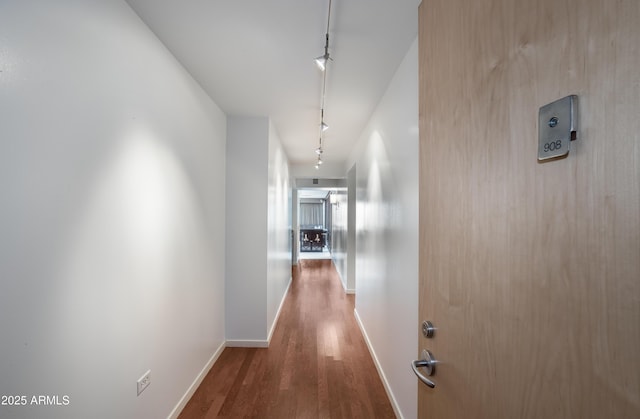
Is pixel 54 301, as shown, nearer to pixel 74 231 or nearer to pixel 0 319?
pixel 0 319

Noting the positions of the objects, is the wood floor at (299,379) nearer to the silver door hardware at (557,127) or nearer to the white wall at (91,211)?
the white wall at (91,211)

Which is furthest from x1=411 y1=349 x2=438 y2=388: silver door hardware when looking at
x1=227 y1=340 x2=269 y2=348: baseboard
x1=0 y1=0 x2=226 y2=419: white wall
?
x1=227 y1=340 x2=269 y2=348: baseboard

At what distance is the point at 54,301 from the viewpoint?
3.43 ft

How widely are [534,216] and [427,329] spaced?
1.82 ft

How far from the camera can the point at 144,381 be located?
5.24 ft

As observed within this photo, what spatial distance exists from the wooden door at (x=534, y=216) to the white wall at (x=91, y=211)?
1.43 m

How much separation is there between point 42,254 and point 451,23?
5.32ft

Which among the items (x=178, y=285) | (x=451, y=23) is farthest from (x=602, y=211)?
(x=178, y=285)

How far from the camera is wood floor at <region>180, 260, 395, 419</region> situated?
2094mm

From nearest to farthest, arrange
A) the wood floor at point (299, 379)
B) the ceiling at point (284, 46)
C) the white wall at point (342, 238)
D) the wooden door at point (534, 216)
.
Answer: the wooden door at point (534, 216), the ceiling at point (284, 46), the wood floor at point (299, 379), the white wall at point (342, 238)

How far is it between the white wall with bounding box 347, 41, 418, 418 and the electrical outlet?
1649mm

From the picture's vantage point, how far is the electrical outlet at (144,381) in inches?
61.3

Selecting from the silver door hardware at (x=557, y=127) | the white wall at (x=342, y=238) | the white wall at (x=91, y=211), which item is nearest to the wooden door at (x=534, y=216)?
the silver door hardware at (x=557, y=127)

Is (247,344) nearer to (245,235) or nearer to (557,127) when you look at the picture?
(245,235)
